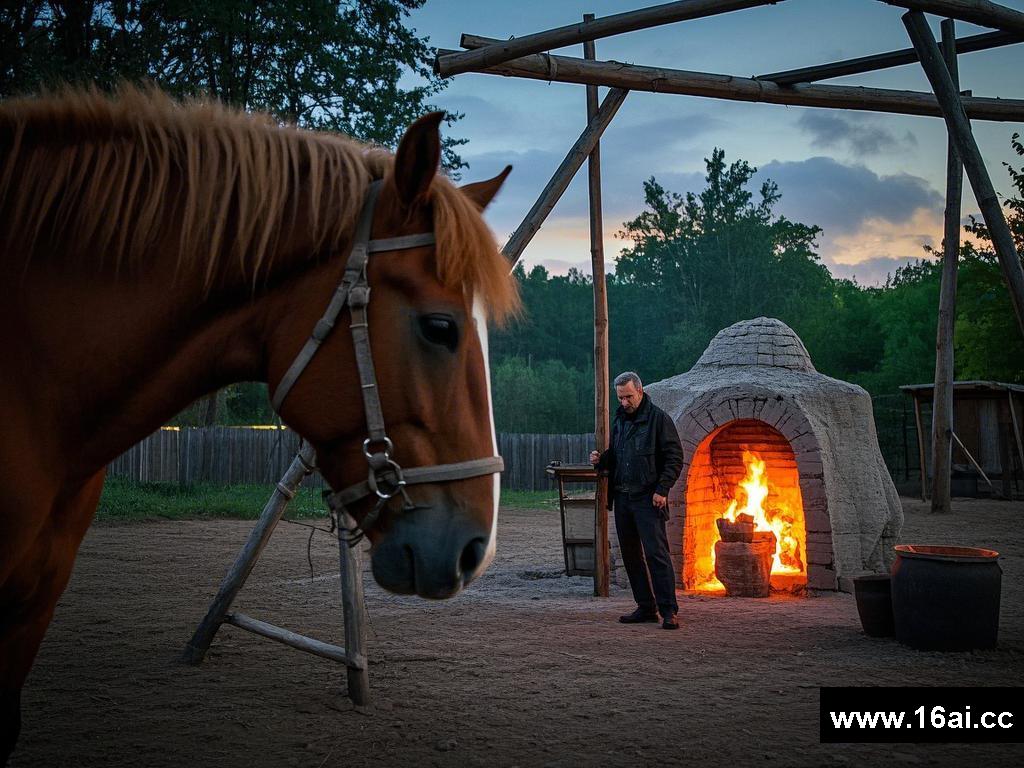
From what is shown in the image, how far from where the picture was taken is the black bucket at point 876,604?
6164mm

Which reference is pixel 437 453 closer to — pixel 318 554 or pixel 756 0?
pixel 756 0

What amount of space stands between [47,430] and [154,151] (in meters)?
0.73

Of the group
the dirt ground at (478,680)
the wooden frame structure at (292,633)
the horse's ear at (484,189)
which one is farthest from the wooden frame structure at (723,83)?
the horse's ear at (484,189)

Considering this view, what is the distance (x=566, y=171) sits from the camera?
25.3ft

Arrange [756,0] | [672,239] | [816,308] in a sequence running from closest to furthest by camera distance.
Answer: [756,0] < [816,308] < [672,239]

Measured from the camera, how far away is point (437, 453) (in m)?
1.80

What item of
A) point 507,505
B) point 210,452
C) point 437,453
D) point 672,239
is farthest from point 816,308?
point 437,453

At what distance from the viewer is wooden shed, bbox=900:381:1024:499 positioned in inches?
765

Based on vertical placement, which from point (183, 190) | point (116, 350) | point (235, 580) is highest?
point (183, 190)

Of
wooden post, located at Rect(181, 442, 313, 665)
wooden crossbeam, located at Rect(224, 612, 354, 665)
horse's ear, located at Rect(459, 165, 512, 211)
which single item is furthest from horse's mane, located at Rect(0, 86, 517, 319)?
wooden post, located at Rect(181, 442, 313, 665)

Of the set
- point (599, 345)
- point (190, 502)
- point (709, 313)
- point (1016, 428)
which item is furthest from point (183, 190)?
point (709, 313)

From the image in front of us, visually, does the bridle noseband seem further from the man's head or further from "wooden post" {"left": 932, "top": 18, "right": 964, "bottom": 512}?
"wooden post" {"left": 932, "top": 18, "right": 964, "bottom": 512}

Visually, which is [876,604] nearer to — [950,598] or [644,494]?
[950,598]

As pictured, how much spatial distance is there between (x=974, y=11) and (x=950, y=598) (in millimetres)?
4283
